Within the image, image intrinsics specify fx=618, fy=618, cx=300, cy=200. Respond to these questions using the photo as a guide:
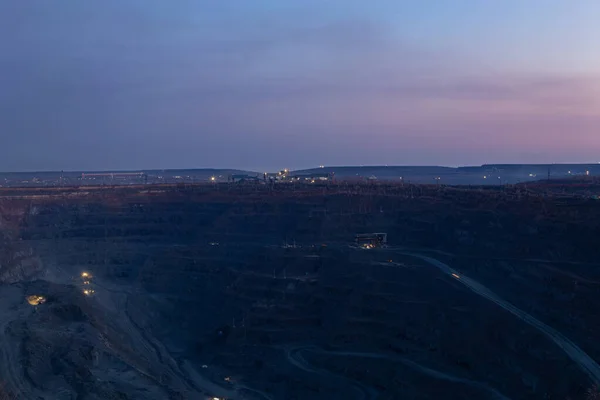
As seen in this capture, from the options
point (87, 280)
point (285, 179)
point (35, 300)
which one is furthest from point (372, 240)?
point (285, 179)

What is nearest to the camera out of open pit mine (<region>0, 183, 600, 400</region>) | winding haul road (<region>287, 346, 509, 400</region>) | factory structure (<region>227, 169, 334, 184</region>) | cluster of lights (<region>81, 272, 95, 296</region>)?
winding haul road (<region>287, 346, 509, 400</region>)

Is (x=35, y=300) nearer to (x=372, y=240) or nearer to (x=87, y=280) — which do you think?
(x=87, y=280)

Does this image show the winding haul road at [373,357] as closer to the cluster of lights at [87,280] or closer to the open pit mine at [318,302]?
the open pit mine at [318,302]

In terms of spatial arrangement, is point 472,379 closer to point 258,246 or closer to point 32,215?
point 258,246

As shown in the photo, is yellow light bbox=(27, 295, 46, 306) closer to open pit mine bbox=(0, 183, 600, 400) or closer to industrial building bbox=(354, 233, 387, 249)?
open pit mine bbox=(0, 183, 600, 400)

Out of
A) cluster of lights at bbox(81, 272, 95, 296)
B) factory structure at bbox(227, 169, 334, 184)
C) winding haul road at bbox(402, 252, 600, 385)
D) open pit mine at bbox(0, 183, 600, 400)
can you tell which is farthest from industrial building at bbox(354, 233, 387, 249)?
factory structure at bbox(227, 169, 334, 184)

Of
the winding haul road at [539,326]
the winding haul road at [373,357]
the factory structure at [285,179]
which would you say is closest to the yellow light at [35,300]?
the winding haul road at [373,357]
